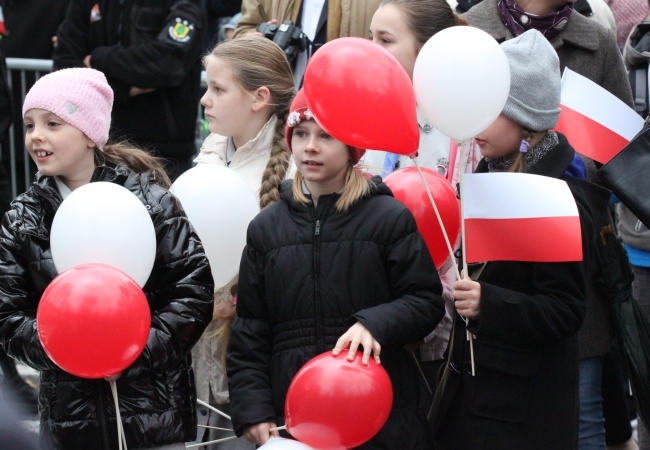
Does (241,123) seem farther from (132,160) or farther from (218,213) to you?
(132,160)

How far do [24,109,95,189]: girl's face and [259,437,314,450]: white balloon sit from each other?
1.23 m

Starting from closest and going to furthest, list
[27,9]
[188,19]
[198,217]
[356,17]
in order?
1. [198,217]
2. [356,17]
3. [188,19]
4. [27,9]

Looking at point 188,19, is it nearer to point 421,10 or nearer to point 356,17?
point 356,17

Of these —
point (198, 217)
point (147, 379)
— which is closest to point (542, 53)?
point (198, 217)

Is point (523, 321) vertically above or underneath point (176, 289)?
above

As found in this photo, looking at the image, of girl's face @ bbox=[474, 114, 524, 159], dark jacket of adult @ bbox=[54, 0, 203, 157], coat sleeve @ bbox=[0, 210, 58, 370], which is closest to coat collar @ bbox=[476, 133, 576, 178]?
girl's face @ bbox=[474, 114, 524, 159]

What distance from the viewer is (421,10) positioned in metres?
4.75

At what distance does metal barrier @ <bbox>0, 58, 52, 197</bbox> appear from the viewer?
26.0ft

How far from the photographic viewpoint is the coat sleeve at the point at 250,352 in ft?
12.5

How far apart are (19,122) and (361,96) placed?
496 centimetres

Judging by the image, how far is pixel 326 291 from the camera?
12.6 feet

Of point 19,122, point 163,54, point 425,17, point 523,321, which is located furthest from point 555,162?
point 19,122

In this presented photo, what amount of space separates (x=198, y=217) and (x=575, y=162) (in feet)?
4.59

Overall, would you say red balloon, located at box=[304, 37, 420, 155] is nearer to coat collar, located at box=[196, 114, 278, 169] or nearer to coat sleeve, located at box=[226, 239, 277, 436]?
coat sleeve, located at box=[226, 239, 277, 436]
